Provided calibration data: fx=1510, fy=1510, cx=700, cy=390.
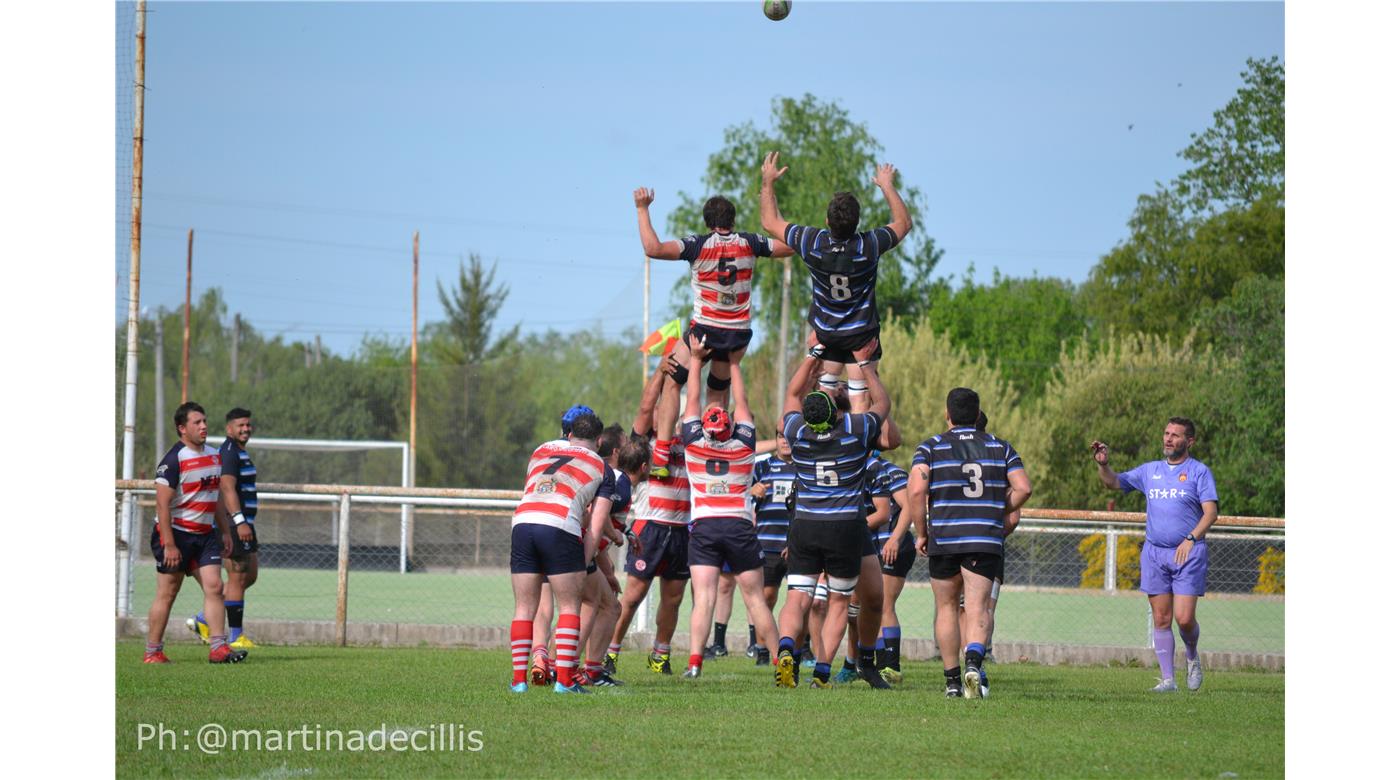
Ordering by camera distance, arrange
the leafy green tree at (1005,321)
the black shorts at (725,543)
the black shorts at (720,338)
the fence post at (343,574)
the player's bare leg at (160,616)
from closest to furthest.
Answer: the black shorts at (725,543) → the black shorts at (720,338) → the player's bare leg at (160,616) → the fence post at (343,574) → the leafy green tree at (1005,321)

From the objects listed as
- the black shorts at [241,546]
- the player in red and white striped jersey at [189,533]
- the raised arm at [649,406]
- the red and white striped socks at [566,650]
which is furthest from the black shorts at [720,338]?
the black shorts at [241,546]

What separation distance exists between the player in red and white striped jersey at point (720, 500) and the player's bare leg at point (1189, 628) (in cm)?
335

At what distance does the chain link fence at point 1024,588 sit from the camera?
52.9 ft

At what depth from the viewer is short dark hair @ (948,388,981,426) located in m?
10.1

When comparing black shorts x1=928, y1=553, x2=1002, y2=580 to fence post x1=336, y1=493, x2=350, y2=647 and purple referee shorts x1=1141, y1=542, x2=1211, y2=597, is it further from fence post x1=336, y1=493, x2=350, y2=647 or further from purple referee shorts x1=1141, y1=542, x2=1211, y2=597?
fence post x1=336, y1=493, x2=350, y2=647

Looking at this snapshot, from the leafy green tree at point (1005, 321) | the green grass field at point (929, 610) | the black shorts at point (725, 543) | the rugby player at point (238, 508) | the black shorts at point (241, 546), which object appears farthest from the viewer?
the leafy green tree at point (1005, 321)

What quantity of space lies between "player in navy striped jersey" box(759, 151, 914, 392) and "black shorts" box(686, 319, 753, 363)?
747 mm

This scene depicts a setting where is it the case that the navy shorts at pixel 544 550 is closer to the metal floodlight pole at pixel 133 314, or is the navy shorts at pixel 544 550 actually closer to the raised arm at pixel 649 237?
the raised arm at pixel 649 237

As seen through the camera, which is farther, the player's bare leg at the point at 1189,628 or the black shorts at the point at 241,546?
the black shorts at the point at 241,546

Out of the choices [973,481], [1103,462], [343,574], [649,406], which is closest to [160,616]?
[343,574]

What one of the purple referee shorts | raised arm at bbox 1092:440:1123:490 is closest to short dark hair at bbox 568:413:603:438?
raised arm at bbox 1092:440:1123:490

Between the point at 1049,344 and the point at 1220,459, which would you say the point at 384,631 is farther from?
the point at 1049,344

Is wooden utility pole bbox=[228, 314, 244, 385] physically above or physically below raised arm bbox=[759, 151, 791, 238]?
above

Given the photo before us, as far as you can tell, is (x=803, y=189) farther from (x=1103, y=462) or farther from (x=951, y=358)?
(x=1103, y=462)
